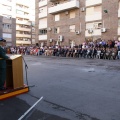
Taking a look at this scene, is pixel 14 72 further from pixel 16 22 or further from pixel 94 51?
pixel 16 22

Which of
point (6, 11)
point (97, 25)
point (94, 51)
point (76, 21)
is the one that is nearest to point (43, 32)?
point (76, 21)

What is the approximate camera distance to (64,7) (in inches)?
1447

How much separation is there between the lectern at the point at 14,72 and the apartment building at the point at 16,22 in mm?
55585

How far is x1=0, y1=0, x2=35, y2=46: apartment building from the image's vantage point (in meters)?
61.2

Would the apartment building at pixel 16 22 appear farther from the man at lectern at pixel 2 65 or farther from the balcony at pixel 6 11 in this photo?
the man at lectern at pixel 2 65

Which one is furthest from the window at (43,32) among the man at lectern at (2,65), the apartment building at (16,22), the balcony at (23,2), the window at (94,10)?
the man at lectern at (2,65)

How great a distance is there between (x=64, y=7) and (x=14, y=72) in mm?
31721

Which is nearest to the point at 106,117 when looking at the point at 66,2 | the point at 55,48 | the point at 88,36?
the point at 55,48

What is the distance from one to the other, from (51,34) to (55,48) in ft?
35.9

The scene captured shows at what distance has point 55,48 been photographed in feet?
97.2

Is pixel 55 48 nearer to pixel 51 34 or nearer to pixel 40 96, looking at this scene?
pixel 51 34

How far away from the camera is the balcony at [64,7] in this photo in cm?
3477

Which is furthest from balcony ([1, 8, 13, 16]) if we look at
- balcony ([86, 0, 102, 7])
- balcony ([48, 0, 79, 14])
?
balcony ([86, 0, 102, 7])

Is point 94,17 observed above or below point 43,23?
below
